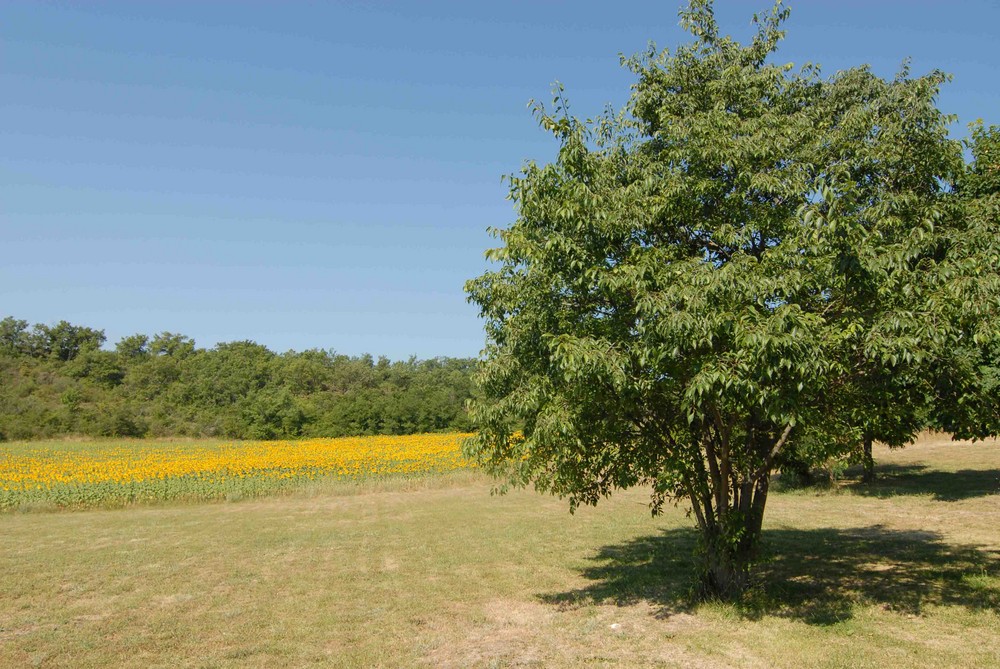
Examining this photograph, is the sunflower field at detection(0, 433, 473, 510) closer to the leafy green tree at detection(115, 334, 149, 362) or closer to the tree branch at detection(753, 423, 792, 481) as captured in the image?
the tree branch at detection(753, 423, 792, 481)

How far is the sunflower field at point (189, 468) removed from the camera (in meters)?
24.8

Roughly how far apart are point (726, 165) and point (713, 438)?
3844 millimetres

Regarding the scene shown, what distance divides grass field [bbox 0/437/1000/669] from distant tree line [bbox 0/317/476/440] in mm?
21057

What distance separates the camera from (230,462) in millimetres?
32844

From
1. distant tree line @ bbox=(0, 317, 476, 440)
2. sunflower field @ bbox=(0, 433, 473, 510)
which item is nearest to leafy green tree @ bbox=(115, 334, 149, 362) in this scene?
distant tree line @ bbox=(0, 317, 476, 440)

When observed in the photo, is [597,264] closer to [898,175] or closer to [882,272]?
[882,272]

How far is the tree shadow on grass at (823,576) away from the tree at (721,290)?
0.88 meters

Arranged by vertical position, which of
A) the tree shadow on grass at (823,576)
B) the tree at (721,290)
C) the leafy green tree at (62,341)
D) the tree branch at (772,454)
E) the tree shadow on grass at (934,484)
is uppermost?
the leafy green tree at (62,341)

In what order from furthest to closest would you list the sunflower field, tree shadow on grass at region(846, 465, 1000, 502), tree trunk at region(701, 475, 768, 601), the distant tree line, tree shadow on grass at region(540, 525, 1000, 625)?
the distant tree line → the sunflower field → tree shadow on grass at region(846, 465, 1000, 502) → tree shadow on grass at region(540, 525, 1000, 625) → tree trunk at region(701, 475, 768, 601)

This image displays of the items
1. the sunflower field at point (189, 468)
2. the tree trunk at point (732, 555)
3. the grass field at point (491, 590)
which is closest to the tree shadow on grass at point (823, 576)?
the grass field at point (491, 590)

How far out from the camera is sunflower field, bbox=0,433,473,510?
2483cm

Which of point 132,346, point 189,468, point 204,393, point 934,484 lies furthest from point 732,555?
point 132,346

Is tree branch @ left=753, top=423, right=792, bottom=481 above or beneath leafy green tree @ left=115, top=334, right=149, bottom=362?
beneath

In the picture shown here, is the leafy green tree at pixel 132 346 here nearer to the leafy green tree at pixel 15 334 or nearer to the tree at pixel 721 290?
the leafy green tree at pixel 15 334
